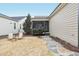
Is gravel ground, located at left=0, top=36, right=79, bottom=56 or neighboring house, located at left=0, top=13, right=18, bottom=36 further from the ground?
neighboring house, located at left=0, top=13, right=18, bottom=36

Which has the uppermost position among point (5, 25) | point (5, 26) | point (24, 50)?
point (5, 25)

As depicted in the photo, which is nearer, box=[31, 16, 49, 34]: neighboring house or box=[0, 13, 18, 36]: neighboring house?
box=[0, 13, 18, 36]: neighboring house

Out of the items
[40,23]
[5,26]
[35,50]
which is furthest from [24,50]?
[40,23]

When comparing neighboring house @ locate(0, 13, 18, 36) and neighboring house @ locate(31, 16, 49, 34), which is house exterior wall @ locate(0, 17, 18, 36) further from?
neighboring house @ locate(31, 16, 49, 34)

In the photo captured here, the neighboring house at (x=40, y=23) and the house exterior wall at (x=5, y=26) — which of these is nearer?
the house exterior wall at (x=5, y=26)

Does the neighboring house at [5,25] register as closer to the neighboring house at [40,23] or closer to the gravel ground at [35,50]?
the neighboring house at [40,23]

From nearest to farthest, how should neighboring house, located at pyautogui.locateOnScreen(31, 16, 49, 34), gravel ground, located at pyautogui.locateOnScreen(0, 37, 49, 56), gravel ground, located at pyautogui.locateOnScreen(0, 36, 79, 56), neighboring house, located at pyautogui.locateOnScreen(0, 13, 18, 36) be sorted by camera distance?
gravel ground, located at pyautogui.locateOnScreen(0, 36, 79, 56) → gravel ground, located at pyautogui.locateOnScreen(0, 37, 49, 56) → neighboring house, located at pyautogui.locateOnScreen(0, 13, 18, 36) → neighboring house, located at pyautogui.locateOnScreen(31, 16, 49, 34)

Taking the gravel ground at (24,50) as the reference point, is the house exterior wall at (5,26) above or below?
above

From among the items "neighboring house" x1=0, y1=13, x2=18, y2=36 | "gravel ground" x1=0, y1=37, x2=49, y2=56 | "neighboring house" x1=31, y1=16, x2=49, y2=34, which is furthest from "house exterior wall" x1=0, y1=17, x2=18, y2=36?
"gravel ground" x1=0, y1=37, x2=49, y2=56

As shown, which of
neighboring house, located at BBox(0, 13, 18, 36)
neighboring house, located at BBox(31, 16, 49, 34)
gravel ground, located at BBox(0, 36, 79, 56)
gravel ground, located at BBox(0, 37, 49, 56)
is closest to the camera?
gravel ground, located at BBox(0, 36, 79, 56)

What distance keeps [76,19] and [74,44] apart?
1.28m

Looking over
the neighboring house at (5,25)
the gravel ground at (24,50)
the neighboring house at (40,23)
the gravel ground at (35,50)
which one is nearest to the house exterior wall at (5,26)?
the neighboring house at (5,25)

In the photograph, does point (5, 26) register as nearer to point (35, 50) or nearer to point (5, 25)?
point (5, 25)

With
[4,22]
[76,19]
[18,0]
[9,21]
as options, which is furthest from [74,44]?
[9,21]
